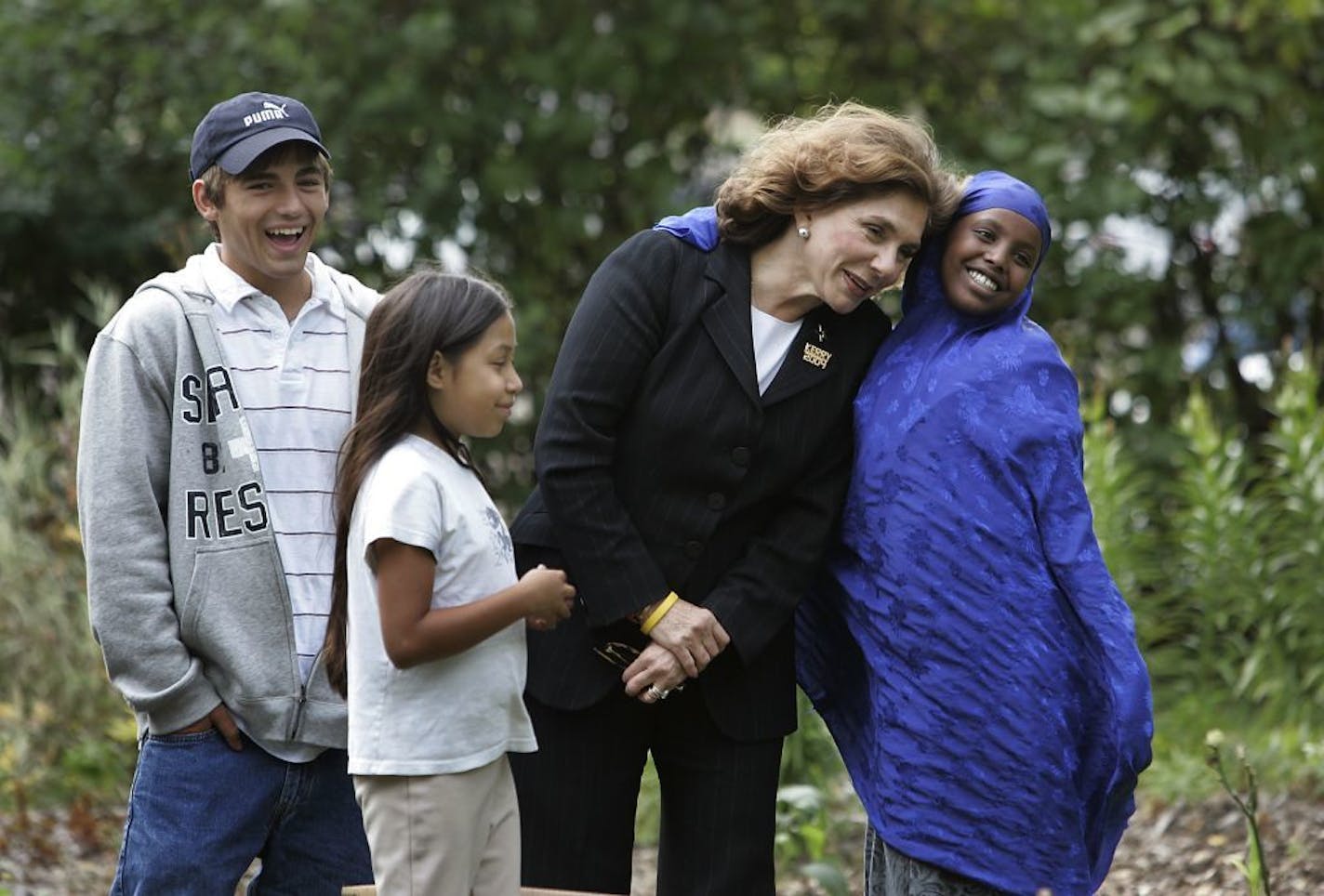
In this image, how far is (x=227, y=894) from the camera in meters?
2.84

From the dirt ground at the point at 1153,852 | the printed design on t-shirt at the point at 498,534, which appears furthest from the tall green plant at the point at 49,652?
the printed design on t-shirt at the point at 498,534

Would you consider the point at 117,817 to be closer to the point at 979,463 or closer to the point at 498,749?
the point at 498,749

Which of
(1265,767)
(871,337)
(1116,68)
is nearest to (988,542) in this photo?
(871,337)

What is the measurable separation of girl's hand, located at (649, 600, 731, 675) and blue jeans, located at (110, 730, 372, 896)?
569 mm

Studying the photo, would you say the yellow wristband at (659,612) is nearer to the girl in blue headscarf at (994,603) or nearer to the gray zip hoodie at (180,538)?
the girl in blue headscarf at (994,603)

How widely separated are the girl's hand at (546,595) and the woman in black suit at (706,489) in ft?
0.85

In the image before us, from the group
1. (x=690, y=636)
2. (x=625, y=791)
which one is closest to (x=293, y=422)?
(x=690, y=636)

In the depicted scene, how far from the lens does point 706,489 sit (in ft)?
9.80

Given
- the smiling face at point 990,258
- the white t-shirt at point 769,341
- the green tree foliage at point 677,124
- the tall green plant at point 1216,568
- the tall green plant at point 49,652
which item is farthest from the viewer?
the green tree foliage at point 677,124

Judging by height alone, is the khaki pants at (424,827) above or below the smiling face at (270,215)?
below

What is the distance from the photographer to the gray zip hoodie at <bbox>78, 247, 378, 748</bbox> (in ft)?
8.87

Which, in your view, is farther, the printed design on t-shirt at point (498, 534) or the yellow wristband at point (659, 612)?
the yellow wristband at point (659, 612)

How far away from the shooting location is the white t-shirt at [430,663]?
2.60 metres

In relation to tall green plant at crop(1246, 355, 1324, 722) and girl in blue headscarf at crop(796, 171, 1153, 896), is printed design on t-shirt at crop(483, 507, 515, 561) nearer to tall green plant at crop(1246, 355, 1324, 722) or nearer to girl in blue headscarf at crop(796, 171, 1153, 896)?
girl in blue headscarf at crop(796, 171, 1153, 896)
